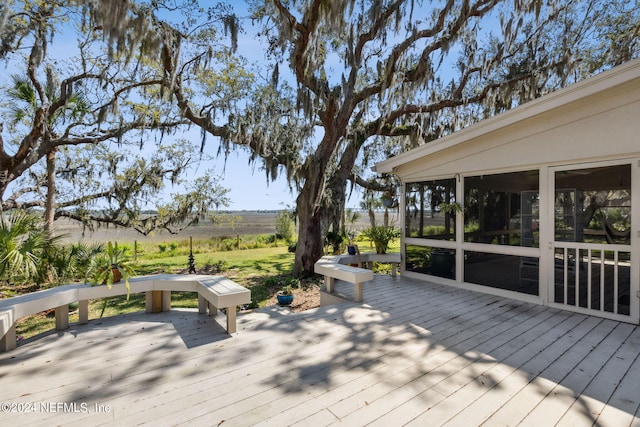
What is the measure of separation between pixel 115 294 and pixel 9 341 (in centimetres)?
89

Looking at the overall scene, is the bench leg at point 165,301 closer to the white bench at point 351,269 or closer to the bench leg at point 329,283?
the white bench at point 351,269

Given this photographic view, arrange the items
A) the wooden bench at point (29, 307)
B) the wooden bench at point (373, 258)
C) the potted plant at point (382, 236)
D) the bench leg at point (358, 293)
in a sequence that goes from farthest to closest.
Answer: the potted plant at point (382, 236) < the wooden bench at point (373, 258) < the bench leg at point (358, 293) < the wooden bench at point (29, 307)

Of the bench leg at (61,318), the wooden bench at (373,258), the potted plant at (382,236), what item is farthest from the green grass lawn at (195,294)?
the potted plant at (382,236)

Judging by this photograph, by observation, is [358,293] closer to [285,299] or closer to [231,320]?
[285,299]

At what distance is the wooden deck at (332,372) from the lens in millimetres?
1914

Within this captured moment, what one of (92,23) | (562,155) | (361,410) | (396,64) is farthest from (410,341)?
(92,23)

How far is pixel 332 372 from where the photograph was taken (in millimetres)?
2430

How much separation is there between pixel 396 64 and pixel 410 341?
19.8 feet

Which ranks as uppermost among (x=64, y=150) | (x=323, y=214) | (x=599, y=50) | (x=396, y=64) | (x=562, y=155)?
(x=599, y=50)

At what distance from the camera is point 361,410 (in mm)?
1954

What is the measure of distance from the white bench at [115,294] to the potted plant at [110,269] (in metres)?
0.08

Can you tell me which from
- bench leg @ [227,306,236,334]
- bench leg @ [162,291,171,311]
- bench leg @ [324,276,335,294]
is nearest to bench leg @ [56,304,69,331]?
bench leg @ [162,291,171,311]

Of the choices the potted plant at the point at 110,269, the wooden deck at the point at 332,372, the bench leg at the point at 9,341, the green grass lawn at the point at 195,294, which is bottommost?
the green grass lawn at the point at 195,294

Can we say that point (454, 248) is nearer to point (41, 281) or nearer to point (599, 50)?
point (599, 50)
